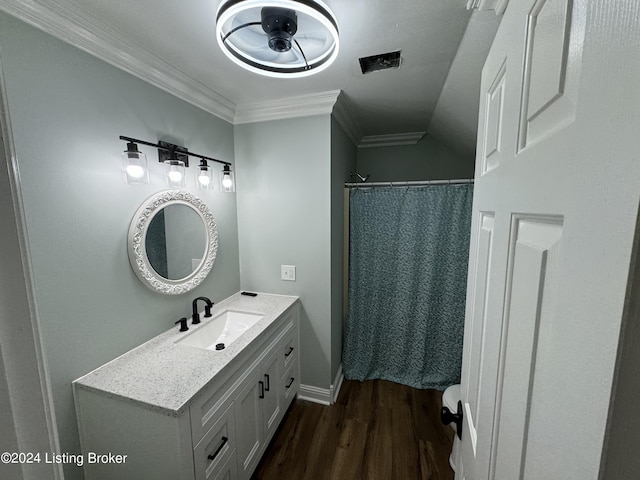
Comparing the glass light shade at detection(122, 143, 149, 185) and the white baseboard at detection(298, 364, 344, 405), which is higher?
the glass light shade at detection(122, 143, 149, 185)

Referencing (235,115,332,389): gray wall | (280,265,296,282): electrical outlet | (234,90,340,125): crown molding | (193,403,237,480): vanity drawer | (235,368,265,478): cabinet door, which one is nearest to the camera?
(193,403,237,480): vanity drawer

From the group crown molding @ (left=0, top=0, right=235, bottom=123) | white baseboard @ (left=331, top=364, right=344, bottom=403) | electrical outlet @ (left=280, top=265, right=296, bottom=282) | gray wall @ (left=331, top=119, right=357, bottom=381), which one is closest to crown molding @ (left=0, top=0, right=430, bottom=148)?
crown molding @ (left=0, top=0, right=235, bottom=123)

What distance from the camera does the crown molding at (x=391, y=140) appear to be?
102 inches

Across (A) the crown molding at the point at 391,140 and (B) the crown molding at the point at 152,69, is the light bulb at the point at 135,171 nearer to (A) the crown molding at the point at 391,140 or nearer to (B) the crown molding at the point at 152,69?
(B) the crown molding at the point at 152,69

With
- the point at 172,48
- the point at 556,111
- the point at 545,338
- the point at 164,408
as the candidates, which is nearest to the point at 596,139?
the point at 556,111

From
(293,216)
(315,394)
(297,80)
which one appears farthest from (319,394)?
(297,80)

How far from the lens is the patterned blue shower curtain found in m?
1.97

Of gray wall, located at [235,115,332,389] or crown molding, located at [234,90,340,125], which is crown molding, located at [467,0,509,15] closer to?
crown molding, located at [234,90,340,125]

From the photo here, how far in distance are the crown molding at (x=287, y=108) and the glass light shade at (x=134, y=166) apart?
90 cm

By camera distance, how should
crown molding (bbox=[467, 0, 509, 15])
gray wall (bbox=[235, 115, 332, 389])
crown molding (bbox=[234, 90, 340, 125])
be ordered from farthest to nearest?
gray wall (bbox=[235, 115, 332, 389]), crown molding (bbox=[234, 90, 340, 125]), crown molding (bbox=[467, 0, 509, 15])

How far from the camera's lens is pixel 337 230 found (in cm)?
206

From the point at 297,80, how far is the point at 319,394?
2266 mm

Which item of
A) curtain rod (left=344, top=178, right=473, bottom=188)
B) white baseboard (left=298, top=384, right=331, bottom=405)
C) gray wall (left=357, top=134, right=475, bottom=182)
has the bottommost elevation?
white baseboard (left=298, top=384, right=331, bottom=405)

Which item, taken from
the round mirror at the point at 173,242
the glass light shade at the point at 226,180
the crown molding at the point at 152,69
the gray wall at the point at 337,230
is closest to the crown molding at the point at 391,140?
the crown molding at the point at 152,69
